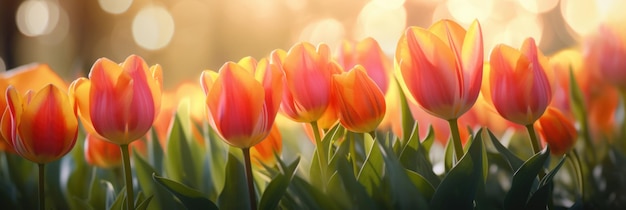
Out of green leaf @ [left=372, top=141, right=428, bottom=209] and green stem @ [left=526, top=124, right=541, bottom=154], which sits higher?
green stem @ [left=526, top=124, right=541, bottom=154]

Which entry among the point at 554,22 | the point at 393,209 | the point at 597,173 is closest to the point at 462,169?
the point at 393,209

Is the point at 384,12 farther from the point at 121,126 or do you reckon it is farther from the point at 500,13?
the point at 121,126

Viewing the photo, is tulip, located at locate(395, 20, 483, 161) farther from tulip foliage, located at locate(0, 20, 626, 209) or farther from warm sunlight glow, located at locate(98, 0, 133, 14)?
warm sunlight glow, located at locate(98, 0, 133, 14)

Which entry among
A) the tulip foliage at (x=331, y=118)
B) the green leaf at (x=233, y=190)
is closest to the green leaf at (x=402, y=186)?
the tulip foliage at (x=331, y=118)

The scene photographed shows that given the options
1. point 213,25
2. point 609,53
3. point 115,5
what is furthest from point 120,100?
point 213,25

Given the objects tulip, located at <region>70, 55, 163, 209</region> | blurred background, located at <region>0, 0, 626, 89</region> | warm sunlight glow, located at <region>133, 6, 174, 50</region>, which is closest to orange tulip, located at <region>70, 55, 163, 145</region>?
tulip, located at <region>70, 55, 163, 209</region>

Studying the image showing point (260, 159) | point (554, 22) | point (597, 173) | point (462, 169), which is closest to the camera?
point (462, 169)

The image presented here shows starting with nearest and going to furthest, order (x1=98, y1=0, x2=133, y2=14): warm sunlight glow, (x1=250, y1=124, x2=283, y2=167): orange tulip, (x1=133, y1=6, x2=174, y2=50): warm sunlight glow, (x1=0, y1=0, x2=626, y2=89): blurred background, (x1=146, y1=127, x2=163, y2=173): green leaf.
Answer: (x1=250, y1=124, x2=283, y2=167): orange tulip → (x1=146, y1=127, x2=163, y2=173): green leaf → (x1=0, y1=0, x2=626, y2=89): blurred background → (x1=98, y1=0, x2=133, y2=14): warm sunlight glow → (x1=133, y1=6, x2=174, y2=50): warm sunlight glow
